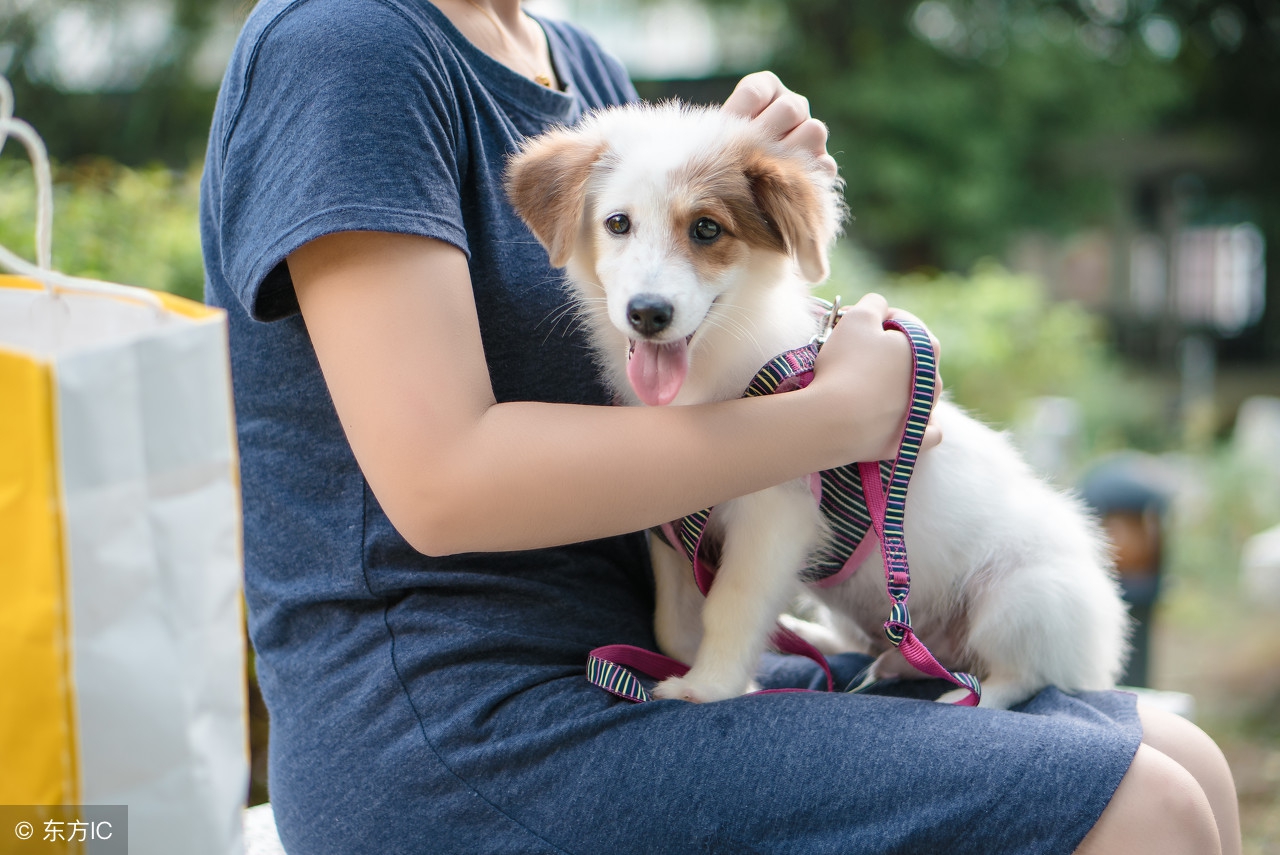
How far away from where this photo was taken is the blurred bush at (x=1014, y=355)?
732 centimetres

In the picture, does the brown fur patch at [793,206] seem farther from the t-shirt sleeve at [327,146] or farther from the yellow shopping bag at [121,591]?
the yellow shopping bag at [121,591]

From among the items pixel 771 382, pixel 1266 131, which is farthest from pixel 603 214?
pixel 1266 131

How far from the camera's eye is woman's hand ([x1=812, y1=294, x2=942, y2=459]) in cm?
146

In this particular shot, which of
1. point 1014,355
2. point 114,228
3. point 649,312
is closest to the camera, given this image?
point 649,312

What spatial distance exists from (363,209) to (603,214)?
20.6 inches

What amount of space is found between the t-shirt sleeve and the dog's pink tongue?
0.37 metres

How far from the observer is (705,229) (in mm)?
1653

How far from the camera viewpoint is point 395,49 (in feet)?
4.36

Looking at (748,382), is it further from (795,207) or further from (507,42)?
(507,42)

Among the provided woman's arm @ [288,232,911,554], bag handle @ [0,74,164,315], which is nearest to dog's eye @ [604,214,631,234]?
woman's arm @ [288,232,911,554]

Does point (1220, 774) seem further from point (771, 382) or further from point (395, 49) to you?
point (395, 49)

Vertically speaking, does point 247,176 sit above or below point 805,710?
above

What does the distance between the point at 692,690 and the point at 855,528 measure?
0.40 metres

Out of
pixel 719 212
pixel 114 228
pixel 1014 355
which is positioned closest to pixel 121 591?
pixel 719 212
